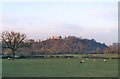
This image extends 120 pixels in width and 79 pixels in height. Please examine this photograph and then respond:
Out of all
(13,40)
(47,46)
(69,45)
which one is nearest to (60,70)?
(13,40)

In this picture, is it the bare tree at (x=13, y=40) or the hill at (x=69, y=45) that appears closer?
the bare tree at (x=13, y=40)

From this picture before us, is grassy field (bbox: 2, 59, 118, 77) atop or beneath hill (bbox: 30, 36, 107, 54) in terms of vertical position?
beneath

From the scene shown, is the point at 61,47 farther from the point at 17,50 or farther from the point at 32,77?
the point at 32,77

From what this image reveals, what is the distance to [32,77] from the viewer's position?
13.4 metres

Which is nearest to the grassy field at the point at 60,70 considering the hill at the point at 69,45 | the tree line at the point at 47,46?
the tree line at the point at 47,46

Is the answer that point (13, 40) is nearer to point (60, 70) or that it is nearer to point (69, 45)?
point (69, 45)

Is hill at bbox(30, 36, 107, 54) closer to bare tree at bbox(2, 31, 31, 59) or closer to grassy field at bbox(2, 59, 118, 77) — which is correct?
bare tree at bbox(2, 31, 31, 59)

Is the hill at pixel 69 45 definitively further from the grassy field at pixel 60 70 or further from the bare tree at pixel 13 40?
the grassy field at pixel 60 70

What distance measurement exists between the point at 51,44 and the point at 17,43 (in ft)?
87.3

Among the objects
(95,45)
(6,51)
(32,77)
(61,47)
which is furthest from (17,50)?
(32,77)

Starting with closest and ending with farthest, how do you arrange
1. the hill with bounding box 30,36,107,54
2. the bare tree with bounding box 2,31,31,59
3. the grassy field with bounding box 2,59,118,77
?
the grassy field with bounding box 2,59,118,77, the bare tree with bounding box 2,31,31,59, the hill with bounding box 30,36,107,54

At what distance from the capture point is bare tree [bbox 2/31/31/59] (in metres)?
60.7

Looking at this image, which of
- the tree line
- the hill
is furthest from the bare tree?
the hill

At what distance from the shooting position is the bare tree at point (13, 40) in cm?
6066
